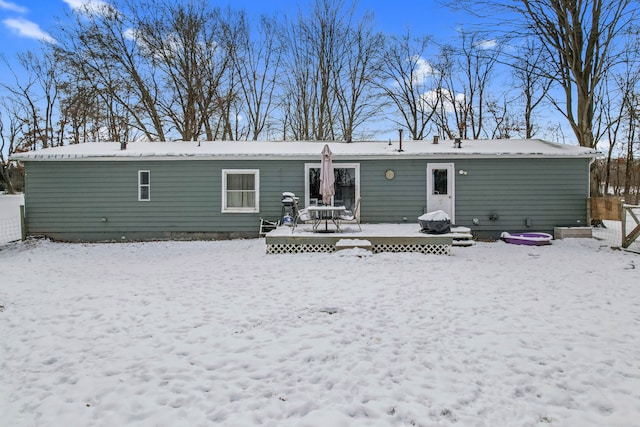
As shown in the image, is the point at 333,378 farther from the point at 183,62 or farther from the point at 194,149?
the point at 183,62

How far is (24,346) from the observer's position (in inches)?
125

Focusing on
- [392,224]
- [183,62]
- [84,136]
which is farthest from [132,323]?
[84,136]

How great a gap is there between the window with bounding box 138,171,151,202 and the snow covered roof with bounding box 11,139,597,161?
48 centimetres

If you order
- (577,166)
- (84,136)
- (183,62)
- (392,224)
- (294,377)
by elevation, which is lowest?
(294,377)

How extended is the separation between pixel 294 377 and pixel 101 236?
9.47 meters

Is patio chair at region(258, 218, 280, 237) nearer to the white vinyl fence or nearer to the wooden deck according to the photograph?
the wooden deck

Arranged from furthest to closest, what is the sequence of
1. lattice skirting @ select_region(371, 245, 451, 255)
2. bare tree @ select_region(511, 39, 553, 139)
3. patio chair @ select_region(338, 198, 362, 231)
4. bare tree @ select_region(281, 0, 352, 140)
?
bare tree @ select_region(281, 0, 352, 140), bare tree @ select_region(511, 39, 553, 139), patio chair @ select_region(338, 198, 362, 231), lattice skirting @ select_region(371, 245, 451, 255)

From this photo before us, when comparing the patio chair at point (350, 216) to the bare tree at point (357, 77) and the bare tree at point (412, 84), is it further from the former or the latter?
the bare tree at point (412, 84)

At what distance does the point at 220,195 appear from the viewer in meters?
9.96

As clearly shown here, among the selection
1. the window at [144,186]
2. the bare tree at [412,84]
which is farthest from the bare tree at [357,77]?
the window at [144,186]

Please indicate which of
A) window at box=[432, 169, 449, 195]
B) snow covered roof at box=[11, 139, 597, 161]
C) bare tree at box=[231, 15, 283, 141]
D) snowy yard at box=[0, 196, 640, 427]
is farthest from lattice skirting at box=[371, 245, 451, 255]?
bare tree at box=[231, 15, 283, 141]

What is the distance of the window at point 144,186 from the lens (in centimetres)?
998

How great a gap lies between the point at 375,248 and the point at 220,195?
4.72 m

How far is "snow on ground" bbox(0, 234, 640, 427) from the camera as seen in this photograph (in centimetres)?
223
